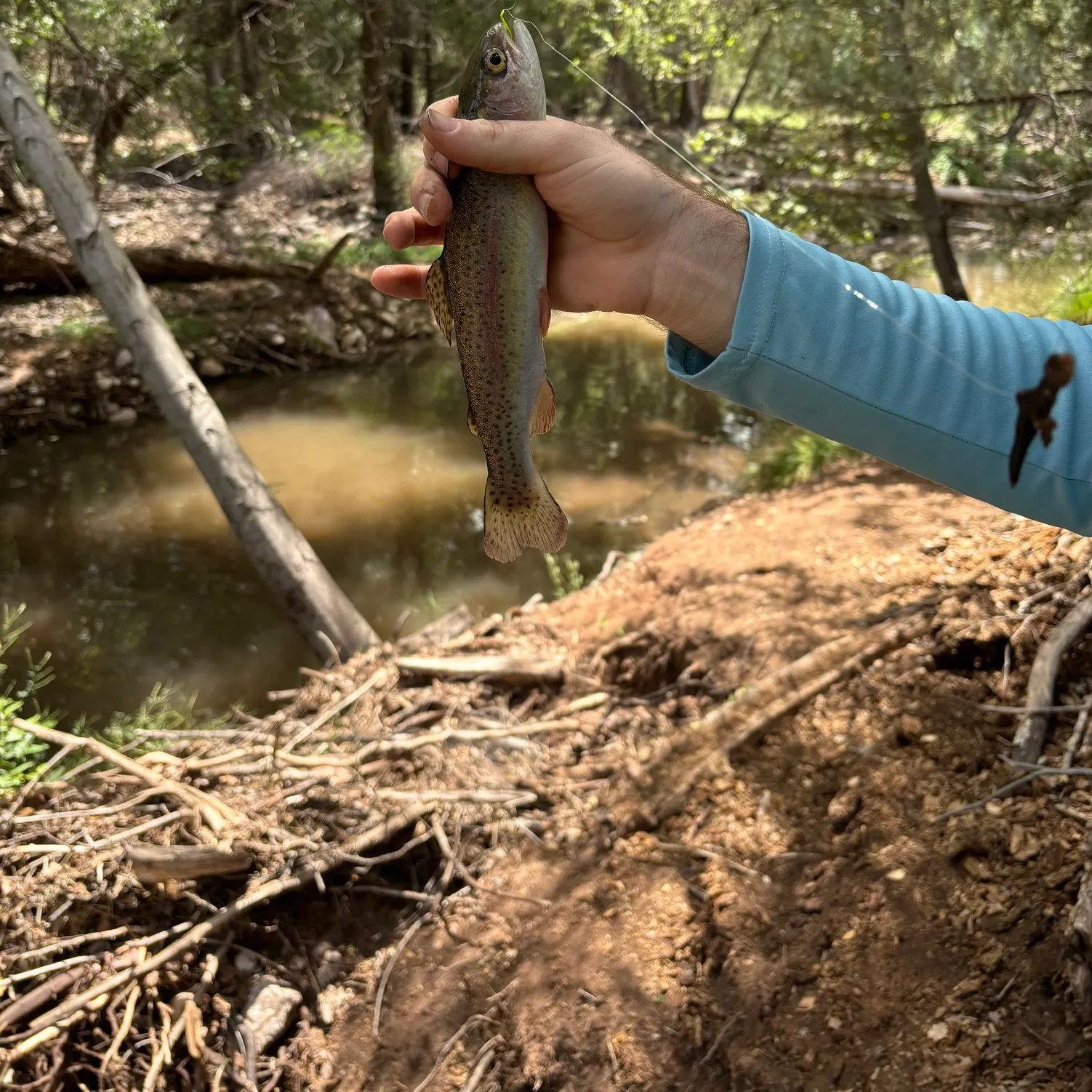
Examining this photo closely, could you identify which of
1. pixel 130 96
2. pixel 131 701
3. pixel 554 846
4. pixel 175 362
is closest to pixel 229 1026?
pixel 554 846

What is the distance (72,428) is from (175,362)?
20.1 ft

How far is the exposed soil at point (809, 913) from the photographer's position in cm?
240

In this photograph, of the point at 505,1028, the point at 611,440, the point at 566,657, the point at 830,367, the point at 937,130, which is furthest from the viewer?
the point at 611,440

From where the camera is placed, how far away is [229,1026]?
3.05 m

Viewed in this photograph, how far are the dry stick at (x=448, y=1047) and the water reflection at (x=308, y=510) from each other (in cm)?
405

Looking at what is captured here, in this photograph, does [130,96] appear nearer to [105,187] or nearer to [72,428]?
[105,187]

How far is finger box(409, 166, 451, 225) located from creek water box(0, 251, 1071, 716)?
3.96 metres

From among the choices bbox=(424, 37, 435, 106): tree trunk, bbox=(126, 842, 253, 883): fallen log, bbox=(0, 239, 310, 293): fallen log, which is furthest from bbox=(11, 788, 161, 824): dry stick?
bbox=(424, 37, 435, 106): tree trunk

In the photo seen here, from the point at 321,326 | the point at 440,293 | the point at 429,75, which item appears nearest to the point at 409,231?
the point at 440,293

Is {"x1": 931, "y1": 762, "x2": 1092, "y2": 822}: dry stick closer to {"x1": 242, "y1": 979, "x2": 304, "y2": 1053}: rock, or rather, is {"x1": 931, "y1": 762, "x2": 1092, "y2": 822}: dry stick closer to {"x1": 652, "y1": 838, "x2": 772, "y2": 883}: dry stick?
{"x1": 652, "y1": 838, "x2": 772, "y2": 883}: dry stick

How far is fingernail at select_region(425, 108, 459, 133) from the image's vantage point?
1.72m

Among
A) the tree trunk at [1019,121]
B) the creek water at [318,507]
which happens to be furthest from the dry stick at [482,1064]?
the tree trunk at [1019,121]

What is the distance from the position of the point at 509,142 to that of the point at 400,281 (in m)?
0.77

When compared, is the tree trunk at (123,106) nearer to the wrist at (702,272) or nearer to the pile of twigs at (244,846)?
the pile of twigs at (244,846)
